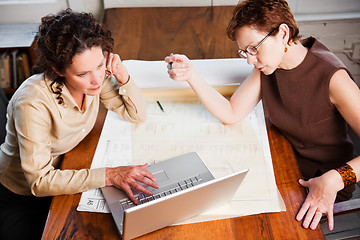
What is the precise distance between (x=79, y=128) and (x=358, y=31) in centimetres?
206

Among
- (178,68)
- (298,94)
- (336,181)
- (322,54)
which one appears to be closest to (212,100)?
(178,68)

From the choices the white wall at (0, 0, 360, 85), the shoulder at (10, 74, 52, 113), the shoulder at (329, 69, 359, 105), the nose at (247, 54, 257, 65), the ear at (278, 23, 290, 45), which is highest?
Result: the ear at (278, 23, 290, 45)

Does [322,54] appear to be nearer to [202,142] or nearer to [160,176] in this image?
[202,142]

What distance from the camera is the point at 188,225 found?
1.06 metres

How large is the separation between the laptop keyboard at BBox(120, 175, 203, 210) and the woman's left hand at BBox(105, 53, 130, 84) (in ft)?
1.59

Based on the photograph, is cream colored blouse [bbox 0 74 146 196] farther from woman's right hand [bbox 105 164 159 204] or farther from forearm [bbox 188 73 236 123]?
forearm [bbox 188 73 236 123]

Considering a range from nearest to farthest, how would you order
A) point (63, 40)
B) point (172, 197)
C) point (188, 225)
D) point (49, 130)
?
1. point (172, 197)
2. point (188, 225)
3. point (63, 40)
4. point (49, 130)

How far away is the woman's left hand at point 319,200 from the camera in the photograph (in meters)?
1.08

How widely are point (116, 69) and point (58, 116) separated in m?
0.29

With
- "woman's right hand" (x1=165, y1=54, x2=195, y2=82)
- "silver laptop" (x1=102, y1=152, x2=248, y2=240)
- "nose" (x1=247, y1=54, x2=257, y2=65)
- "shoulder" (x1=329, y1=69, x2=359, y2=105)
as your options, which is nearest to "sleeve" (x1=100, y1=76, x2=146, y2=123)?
"woman's right hand" (x1=165, y1=54, x2=195, y2=82)

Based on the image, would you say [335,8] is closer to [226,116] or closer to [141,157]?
→ [226,116]

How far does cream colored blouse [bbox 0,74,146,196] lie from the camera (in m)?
1.16

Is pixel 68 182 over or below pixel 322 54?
below

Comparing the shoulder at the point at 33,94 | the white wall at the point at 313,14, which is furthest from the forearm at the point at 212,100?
the white wall at the point at 313,14
